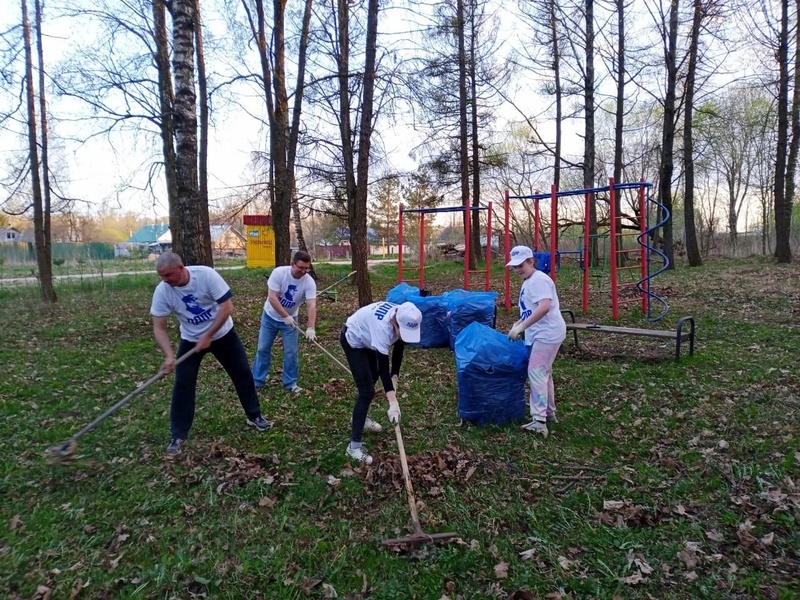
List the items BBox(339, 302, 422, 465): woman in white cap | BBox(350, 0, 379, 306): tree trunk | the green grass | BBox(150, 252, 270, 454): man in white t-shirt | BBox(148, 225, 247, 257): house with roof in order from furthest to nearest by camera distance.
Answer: BBox(148, 225, 247, 257): house with roof → BBox(350, 0, 379, 306): tree trunk → BBox(150, 252, 270, 454): man in white t-shirt → BBox(339, 302, 422, 465): woman in white cap → the green grass

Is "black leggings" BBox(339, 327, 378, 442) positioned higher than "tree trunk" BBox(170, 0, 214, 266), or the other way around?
"tree trunk" BBox(170, 0, 214, 266)

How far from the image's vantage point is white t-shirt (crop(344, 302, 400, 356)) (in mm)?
3633

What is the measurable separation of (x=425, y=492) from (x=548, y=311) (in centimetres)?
176

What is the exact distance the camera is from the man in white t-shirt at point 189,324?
3893mm

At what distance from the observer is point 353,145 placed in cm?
1210

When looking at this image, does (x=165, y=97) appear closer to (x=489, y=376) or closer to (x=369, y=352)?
(x=369, y=352)

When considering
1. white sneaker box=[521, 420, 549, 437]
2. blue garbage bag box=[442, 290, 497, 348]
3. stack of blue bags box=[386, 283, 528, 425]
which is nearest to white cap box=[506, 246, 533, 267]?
stack of blue bags box=[386, 283, 528, 425]

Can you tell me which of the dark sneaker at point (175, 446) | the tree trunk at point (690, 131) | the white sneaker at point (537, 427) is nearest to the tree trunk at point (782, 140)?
the tree trunk at point (690, 131)

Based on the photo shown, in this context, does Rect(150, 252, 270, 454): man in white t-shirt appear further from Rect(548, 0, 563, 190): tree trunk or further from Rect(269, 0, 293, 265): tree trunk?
Rect(548, 0, 563, 190): tree trunk

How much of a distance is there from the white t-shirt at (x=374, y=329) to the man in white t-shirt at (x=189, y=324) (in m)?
1.05

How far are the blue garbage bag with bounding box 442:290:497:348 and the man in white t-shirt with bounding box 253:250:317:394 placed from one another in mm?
2289

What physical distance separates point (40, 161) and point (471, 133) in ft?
43.2

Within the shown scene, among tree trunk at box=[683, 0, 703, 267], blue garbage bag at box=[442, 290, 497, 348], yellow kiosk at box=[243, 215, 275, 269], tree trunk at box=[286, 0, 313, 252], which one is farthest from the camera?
yellow kiosk at box=[243, 215, 275, 269]

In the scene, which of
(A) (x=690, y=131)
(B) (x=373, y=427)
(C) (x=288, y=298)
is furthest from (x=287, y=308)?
(A) (x=690, y=131)
